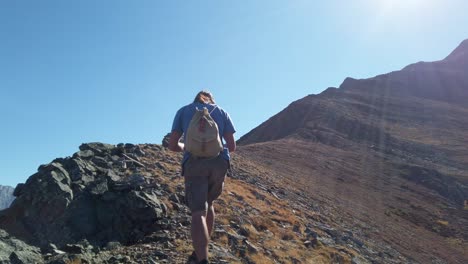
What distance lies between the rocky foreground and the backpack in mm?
2214

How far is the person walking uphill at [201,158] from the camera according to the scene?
583 centimetres

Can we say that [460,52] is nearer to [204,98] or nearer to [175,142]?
[204,98]

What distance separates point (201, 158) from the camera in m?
6.18

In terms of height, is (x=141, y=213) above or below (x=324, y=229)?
above

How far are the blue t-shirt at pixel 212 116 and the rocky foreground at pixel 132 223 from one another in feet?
7.43

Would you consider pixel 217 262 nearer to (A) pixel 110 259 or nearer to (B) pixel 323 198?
(A) pixel 110 259

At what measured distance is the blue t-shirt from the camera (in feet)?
20.9

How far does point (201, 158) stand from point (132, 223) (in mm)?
4091

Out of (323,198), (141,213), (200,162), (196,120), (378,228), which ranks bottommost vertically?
(378,228)

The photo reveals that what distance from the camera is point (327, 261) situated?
1080 cm

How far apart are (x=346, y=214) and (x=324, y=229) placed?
803 centimetres

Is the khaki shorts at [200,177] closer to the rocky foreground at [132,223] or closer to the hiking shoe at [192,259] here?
the hiking shoe at [192,259]

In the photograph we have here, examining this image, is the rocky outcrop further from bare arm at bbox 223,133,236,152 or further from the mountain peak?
the mountain peak

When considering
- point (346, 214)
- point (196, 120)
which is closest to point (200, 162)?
point (196, 120)
